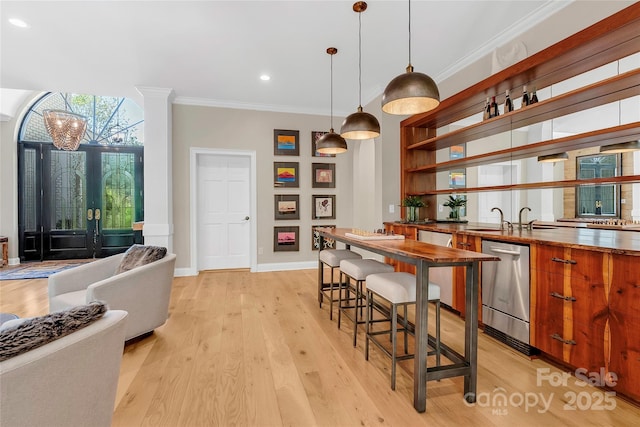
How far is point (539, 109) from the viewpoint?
2.65 m

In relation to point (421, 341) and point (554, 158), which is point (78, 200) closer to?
point (421, 341)

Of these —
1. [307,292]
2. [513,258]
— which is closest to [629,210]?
[513,258]

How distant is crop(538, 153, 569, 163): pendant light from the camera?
2691mm

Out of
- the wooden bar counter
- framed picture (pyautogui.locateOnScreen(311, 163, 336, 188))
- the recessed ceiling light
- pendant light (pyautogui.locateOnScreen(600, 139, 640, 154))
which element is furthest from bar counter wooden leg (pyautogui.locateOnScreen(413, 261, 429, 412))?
the recessed ceiling light

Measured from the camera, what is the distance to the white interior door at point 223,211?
17.2ft

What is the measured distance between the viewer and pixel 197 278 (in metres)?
4.85

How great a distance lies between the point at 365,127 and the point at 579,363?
227 cm

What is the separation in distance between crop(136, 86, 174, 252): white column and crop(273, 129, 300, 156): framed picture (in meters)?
1.72

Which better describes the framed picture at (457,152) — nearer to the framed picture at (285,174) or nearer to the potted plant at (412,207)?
the potted plant at (412,207)

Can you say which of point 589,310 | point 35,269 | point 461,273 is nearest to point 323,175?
point 461,273

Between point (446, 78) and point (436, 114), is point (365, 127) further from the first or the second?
point (446, 78)

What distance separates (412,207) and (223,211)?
3177mm

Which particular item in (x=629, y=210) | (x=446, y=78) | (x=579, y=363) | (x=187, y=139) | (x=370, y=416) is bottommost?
(x=370, y=416)

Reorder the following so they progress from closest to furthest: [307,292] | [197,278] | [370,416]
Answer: [370,416] < [307,292] < [197,278]
